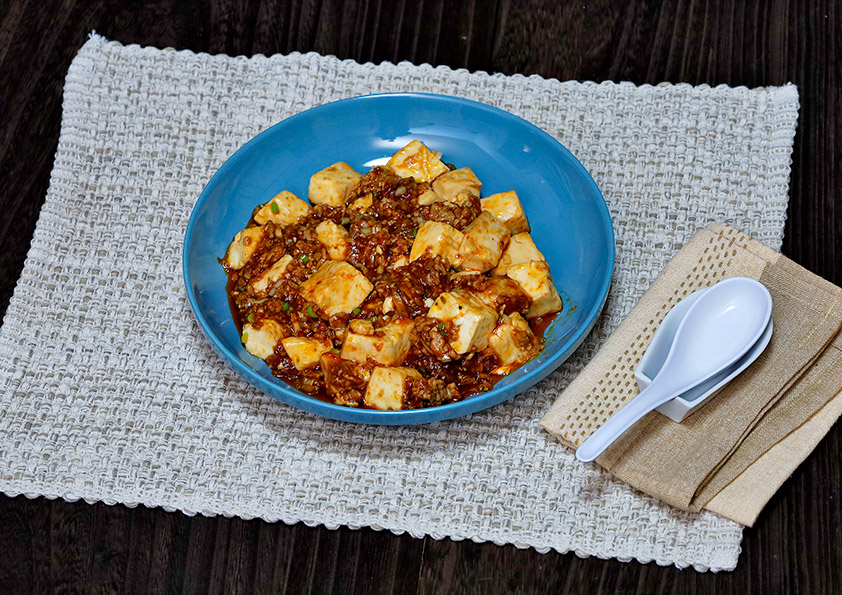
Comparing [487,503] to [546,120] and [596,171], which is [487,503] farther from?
[546,120]

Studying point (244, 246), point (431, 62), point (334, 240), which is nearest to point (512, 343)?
point (334, 240)

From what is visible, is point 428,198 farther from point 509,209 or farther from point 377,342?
point 377,342

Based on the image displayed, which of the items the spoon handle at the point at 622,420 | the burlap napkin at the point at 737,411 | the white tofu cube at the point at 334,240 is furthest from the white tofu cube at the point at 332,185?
the spoon handle at the point at 622,420

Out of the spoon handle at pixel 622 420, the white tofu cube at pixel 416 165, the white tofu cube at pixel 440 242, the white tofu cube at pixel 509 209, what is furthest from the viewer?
the white tofu cube at pixel 416 165

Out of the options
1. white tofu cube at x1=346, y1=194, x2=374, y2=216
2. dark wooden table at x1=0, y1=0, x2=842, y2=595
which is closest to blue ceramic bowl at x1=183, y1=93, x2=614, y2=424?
white tofu cube at x1=346, y1=194, x2=374, y2=216

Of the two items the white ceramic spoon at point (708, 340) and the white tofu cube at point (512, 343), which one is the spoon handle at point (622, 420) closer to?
the white ceramic spoon at point (708, 340)

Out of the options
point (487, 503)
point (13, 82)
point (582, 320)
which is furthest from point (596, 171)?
point (13, 82)
